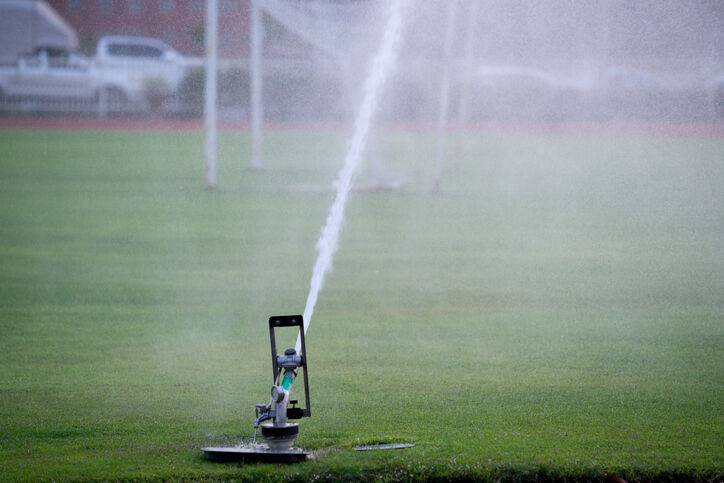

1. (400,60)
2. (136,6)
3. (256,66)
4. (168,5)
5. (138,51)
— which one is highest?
(136,6)

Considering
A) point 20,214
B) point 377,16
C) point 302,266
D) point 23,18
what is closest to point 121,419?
point 302,266

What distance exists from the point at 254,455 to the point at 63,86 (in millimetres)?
25343

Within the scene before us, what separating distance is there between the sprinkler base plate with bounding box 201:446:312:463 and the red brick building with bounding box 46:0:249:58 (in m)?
32.0

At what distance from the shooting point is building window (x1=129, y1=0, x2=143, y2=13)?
3812 cm

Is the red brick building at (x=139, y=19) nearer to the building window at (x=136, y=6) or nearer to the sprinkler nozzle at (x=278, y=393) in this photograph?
the building window at (x=136, y=6)

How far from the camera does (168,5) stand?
125 ft

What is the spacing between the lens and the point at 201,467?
3.47 metres

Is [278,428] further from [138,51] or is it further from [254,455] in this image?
[138,51]

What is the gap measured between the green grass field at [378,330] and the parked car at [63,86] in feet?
47.9

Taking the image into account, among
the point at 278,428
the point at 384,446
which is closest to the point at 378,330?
the point at 384,446

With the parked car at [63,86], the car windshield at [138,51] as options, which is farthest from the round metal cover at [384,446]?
the car windshield at [138,51]

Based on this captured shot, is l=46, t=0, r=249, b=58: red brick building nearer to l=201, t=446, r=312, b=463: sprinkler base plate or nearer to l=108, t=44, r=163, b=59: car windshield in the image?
l=108, t=44, r=163, b=59: car windshield

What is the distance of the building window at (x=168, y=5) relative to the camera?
37.9 meters

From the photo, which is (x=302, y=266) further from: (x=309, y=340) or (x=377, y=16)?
(x=377, y=16)
